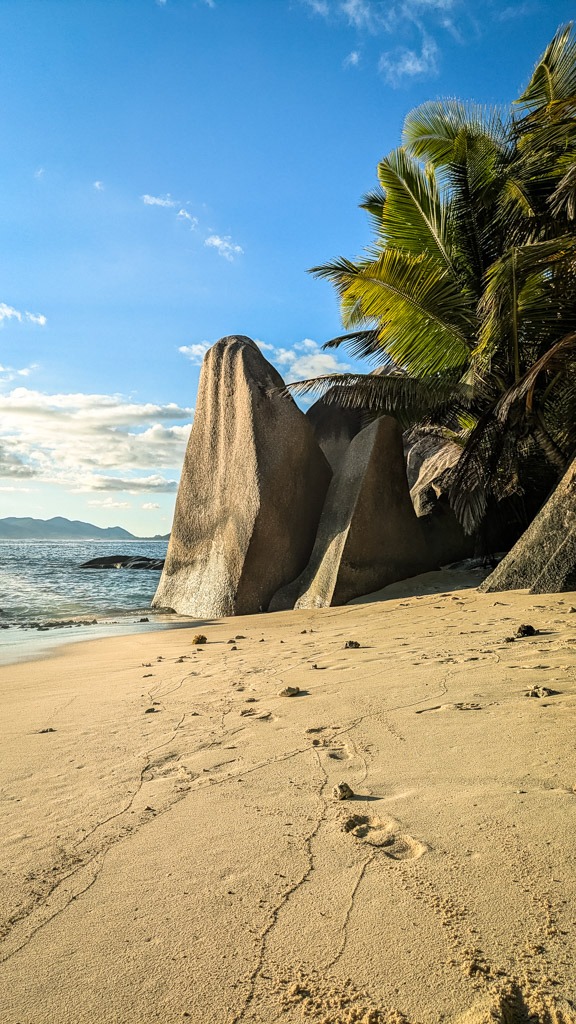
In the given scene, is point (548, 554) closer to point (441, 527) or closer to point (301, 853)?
point (441, 527)

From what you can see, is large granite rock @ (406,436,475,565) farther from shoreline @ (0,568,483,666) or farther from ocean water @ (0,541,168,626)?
ocean water @ (0,541,168,626)

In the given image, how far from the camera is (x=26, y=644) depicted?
711cm

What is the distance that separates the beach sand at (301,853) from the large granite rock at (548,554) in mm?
2742

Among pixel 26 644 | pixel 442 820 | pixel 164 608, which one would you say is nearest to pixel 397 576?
pixel 164 608

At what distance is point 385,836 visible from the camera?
6.17 feet

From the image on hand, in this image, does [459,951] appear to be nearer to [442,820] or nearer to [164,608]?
[442,820]

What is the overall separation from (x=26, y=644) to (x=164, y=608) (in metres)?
3.92

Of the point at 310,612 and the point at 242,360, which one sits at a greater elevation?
the point at 242,360

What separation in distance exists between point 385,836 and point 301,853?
243mm

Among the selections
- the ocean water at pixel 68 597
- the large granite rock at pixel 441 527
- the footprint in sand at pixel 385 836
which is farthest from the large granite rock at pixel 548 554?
the ocean water at pixel 68 597

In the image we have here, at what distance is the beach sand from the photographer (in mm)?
1322

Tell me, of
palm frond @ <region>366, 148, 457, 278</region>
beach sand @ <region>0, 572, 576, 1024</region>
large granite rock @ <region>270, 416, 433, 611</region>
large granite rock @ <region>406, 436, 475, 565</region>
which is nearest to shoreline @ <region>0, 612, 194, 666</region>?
large granite rock @ <region>270, 416, 433, 611</region>

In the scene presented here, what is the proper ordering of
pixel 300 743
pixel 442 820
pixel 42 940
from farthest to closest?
pixel 300 743
pixel 442 820
pixel 42 940

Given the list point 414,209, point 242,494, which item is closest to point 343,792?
point 242,494
